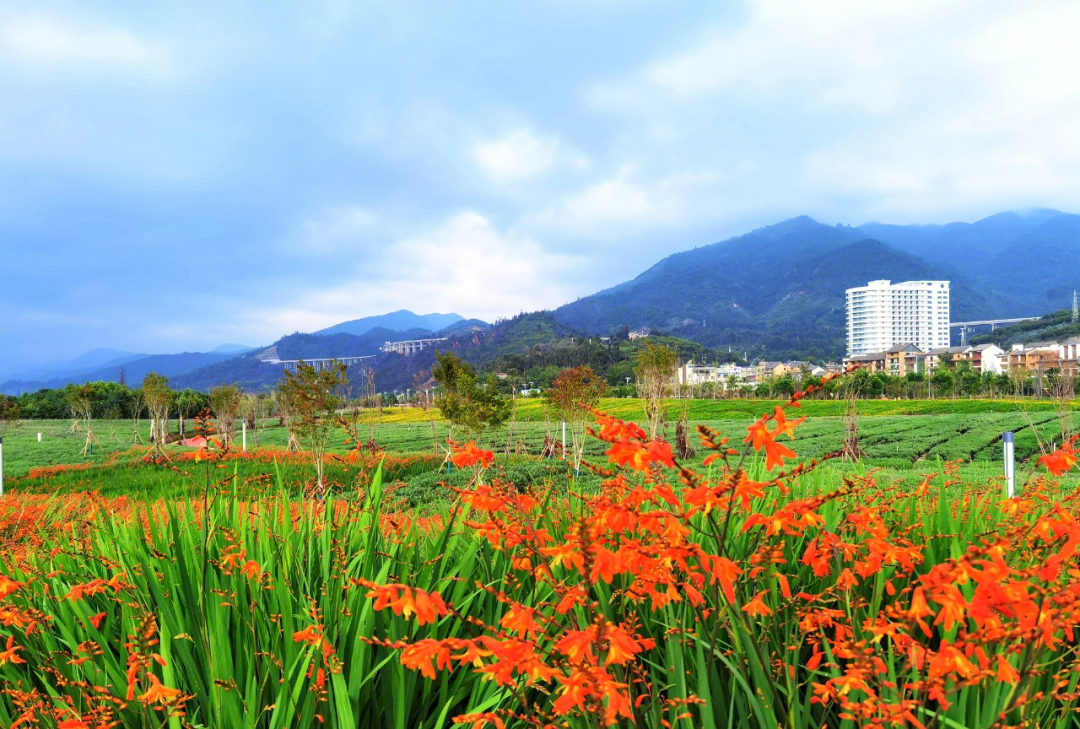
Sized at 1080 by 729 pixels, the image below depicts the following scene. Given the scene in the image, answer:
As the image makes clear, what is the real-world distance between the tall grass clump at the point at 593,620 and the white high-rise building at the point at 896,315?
15373 cm

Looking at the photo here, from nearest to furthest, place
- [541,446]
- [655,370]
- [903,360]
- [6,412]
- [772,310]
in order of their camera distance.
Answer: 1. [655,370]
2. [541,446]
3. [6,412]
4. [903,360]
5. [772,310]

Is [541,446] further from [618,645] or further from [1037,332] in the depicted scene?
[1037,332]

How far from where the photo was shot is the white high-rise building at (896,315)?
13812 cm

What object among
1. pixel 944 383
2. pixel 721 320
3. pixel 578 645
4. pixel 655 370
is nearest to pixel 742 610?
pixel 578 645

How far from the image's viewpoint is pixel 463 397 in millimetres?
11289

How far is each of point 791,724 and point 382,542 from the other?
1.76m

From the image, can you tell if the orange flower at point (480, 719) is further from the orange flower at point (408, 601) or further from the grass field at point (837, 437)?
the grass field at point (837, 437)

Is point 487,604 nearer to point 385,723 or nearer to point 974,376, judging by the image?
point 385,723

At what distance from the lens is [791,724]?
4.13 feet

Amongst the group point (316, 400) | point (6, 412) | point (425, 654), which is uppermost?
point (316, 400)

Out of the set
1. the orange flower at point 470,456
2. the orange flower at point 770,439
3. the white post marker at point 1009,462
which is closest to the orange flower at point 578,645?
the orange flower at point 770,439

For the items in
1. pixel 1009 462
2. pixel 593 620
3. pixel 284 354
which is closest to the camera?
pixel 593 620

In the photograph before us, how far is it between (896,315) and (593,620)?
163 m

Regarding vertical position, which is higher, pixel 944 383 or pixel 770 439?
pixel 770 439
